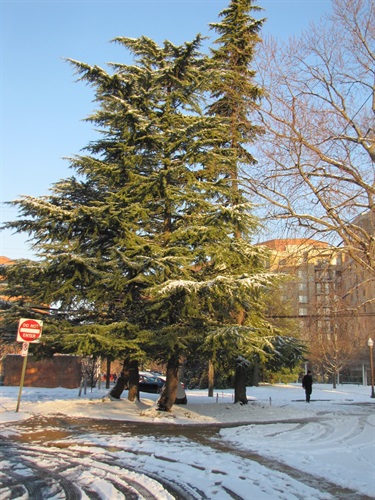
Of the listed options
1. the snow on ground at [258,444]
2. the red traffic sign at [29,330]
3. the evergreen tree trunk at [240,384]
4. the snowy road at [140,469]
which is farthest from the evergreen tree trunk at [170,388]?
the snowy road at [140,469]

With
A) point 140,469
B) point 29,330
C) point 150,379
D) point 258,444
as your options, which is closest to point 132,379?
point 29,330

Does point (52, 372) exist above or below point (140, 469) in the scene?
above

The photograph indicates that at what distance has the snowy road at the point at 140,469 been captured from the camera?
5723 millimetres

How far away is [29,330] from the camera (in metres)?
14.0

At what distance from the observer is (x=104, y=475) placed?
21.4ft

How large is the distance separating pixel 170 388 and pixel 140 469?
9.05 meters

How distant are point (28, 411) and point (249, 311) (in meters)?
9.31

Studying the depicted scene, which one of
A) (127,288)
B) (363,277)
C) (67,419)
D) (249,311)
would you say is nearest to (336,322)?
(363,277)

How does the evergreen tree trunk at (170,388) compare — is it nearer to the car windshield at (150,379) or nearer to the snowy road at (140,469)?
the snowy road at (140,469)

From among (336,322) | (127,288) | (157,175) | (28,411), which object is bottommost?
(28,411)

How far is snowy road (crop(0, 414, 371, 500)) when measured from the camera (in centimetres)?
572

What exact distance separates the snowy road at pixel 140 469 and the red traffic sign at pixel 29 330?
3.70m

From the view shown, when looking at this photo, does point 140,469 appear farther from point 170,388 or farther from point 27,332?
point 170,388

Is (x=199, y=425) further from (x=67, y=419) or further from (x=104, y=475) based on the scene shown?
(x=104, y=475)
